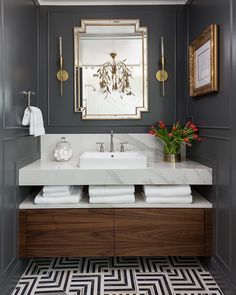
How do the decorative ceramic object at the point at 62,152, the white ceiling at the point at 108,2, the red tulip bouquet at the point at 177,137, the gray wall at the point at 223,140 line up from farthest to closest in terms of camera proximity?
the white ceiling at the point at 108,2
the decorative ceramic object at the point at 62,152
the red tulip bouquet at the point at 177,137
the gray wall at the point at 223,140

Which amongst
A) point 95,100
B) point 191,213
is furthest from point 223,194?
point 95,100

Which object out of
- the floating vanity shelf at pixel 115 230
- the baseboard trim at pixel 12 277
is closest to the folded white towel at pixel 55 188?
the floating vanity shelf at pixel 115 230

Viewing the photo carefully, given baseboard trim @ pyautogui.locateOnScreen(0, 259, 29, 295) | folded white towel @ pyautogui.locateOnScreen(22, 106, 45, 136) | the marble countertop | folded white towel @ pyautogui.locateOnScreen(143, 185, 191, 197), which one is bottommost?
baseboard trim @ pyautogui.locateOnScreen(0, 259, 29, 295)

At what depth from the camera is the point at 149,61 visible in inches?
102

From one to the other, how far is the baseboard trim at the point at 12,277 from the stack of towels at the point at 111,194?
63cm

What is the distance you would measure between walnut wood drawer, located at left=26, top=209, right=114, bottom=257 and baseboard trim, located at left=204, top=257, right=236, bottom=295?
26.2 inches

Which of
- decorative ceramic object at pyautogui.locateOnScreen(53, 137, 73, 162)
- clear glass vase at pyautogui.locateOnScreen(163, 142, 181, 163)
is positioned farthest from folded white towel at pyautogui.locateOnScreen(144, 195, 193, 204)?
decorative ceramic object at pyautogui.locateOnScreen(53, 137, 73, 162)

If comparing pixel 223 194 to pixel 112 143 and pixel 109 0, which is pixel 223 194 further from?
pixel 109 0

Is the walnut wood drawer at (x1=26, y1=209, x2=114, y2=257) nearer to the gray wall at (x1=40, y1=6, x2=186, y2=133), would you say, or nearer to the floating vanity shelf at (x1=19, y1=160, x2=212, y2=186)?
the floating vanity shelf at (x1=19, y1=160, x2=212, y2=186)

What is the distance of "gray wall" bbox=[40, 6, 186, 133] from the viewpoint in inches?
101

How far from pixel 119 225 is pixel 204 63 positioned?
1.24 metres

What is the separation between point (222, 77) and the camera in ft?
5.98

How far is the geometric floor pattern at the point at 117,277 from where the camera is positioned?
187 cm

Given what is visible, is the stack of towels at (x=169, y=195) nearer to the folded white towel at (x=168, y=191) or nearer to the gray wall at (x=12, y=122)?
the folded white towel at (x=168, y=191)
